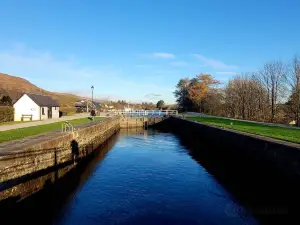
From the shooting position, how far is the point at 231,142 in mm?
19734

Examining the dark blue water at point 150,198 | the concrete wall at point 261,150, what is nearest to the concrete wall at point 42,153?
the dark blue water at point 150,198

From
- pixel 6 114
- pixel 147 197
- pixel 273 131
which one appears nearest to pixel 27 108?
pixel 6 114

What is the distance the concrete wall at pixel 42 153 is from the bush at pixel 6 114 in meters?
12.9

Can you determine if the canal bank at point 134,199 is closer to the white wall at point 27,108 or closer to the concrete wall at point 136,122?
the white wall at point 27,108

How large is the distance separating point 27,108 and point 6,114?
405 cm

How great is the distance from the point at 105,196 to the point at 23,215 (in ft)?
10.9

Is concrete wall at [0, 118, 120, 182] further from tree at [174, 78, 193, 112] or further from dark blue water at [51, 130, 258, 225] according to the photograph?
tree at [174, 78, 193, 112]

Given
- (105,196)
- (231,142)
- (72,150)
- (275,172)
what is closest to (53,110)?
(72,150)

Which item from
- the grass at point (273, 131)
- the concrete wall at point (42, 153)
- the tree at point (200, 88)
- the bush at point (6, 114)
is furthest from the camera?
the tree at point (200, 88)

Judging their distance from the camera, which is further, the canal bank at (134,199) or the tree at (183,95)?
the tree at (183,95)

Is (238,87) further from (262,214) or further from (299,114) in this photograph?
(262,214)

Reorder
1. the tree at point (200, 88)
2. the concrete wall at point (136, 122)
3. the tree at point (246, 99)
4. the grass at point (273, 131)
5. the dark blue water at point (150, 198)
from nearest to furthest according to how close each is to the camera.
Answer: the dark blue water at point (150, 198)
the grass at point (273, 131)
the tree at point (246, 99)
the concrete wall at point (136, 122)
the tree at point (200, 88)

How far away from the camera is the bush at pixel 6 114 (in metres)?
30.5

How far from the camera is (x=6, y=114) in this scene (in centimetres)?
3153
